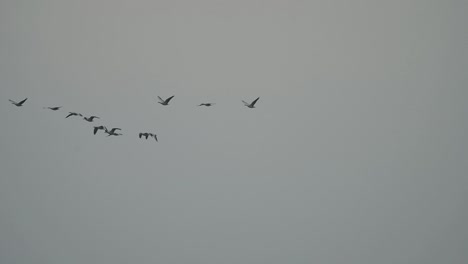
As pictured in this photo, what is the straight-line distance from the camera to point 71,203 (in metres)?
126

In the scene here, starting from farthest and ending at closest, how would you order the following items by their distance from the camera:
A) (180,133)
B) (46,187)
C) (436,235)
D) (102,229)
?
(180,133), (436,235), (102,229), (46,187)

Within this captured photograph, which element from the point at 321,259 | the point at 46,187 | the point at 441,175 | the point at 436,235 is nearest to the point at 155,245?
the point at 46,187

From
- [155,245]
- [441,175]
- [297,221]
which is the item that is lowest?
[155,245]

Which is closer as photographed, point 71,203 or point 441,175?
point 71,203

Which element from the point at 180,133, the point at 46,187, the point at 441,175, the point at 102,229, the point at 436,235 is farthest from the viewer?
the point at 441,175

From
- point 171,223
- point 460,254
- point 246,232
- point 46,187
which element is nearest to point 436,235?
point 460,254

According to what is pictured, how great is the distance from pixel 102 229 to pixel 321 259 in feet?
157

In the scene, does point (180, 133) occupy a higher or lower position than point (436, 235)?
higher

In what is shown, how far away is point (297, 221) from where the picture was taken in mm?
142250

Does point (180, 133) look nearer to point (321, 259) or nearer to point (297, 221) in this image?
point (297, 221)

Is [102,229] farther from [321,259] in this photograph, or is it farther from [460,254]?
[460,254]

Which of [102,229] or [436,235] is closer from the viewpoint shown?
[102,229]

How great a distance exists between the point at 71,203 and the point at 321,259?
54710mm

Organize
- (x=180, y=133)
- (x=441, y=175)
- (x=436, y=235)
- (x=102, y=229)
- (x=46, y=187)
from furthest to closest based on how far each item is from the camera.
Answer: (x=441, y=175), (x=180, y=133), (x=436, y=235), (x=102, y=229), (x=46, y=187)
